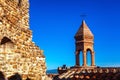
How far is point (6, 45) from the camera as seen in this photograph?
10641 millimetres

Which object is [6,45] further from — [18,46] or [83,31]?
[83,31]

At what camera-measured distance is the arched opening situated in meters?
10.5

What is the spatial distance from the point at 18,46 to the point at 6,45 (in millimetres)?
624

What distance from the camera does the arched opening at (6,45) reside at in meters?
10.5

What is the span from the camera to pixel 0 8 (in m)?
10.1

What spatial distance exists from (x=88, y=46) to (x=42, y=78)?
71.6ft

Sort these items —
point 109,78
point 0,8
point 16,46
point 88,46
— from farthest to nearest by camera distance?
point 88,46, point 109,78, point 16,46, point 0,8

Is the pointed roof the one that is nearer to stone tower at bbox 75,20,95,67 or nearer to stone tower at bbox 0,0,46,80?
stone tower at bbox 75,20,95,67

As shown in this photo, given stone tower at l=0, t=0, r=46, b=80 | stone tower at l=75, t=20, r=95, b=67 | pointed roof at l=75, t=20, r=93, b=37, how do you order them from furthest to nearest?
1. pointed roof at l=75, t=20, r=93, b=37
2. stone tower at l=75, t=20, r=95, b=67
3. stone tower at l=0, t=0, r=46, b=80

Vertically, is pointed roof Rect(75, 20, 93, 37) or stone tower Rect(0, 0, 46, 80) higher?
pointed roof Rect(75, 20, 93, 37)

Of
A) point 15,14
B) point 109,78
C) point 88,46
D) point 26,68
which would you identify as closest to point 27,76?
point 26,68

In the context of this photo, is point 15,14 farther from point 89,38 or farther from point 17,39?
point 89,38

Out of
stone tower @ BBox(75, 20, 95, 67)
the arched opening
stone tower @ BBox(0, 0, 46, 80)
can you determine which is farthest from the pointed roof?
the arched opening

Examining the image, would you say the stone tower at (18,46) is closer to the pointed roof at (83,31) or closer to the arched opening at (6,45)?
the arched opening at (6,45)
